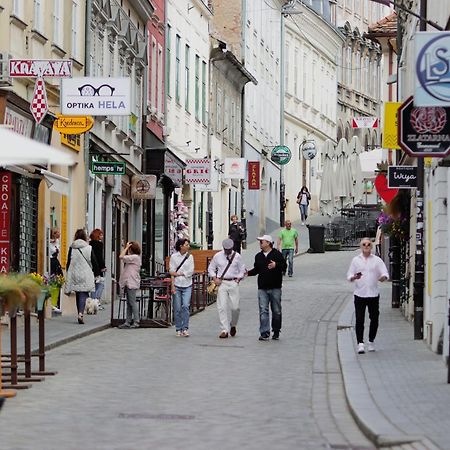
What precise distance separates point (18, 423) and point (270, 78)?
192ft

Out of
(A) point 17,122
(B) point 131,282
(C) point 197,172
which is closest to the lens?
(A) point 17,122

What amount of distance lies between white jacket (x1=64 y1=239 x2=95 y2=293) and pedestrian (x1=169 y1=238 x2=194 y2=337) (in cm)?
212

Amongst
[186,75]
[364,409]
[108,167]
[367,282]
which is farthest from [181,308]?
[186,75]

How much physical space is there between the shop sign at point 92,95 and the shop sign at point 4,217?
5.26 feet

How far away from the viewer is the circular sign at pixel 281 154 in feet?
222

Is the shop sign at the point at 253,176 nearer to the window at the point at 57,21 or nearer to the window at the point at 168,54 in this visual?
the window at the point at 168,54

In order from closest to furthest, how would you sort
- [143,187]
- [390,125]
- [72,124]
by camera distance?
[72,124]
[390,125]
[143,187]

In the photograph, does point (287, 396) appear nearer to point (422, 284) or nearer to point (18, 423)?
point (18, 423)

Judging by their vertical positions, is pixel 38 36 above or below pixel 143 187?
above

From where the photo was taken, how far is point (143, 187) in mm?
40531

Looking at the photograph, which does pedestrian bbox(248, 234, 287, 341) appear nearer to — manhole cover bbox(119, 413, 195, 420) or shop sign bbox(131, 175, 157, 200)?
manhole cover bbox(119, 413, 195, 420)

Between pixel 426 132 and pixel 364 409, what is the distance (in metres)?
3.85

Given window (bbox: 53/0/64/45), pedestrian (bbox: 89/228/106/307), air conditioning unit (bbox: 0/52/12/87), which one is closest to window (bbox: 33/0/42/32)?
window (bbox: 53/0/64/45)

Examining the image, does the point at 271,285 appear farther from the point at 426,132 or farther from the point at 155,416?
the point at 155,416
